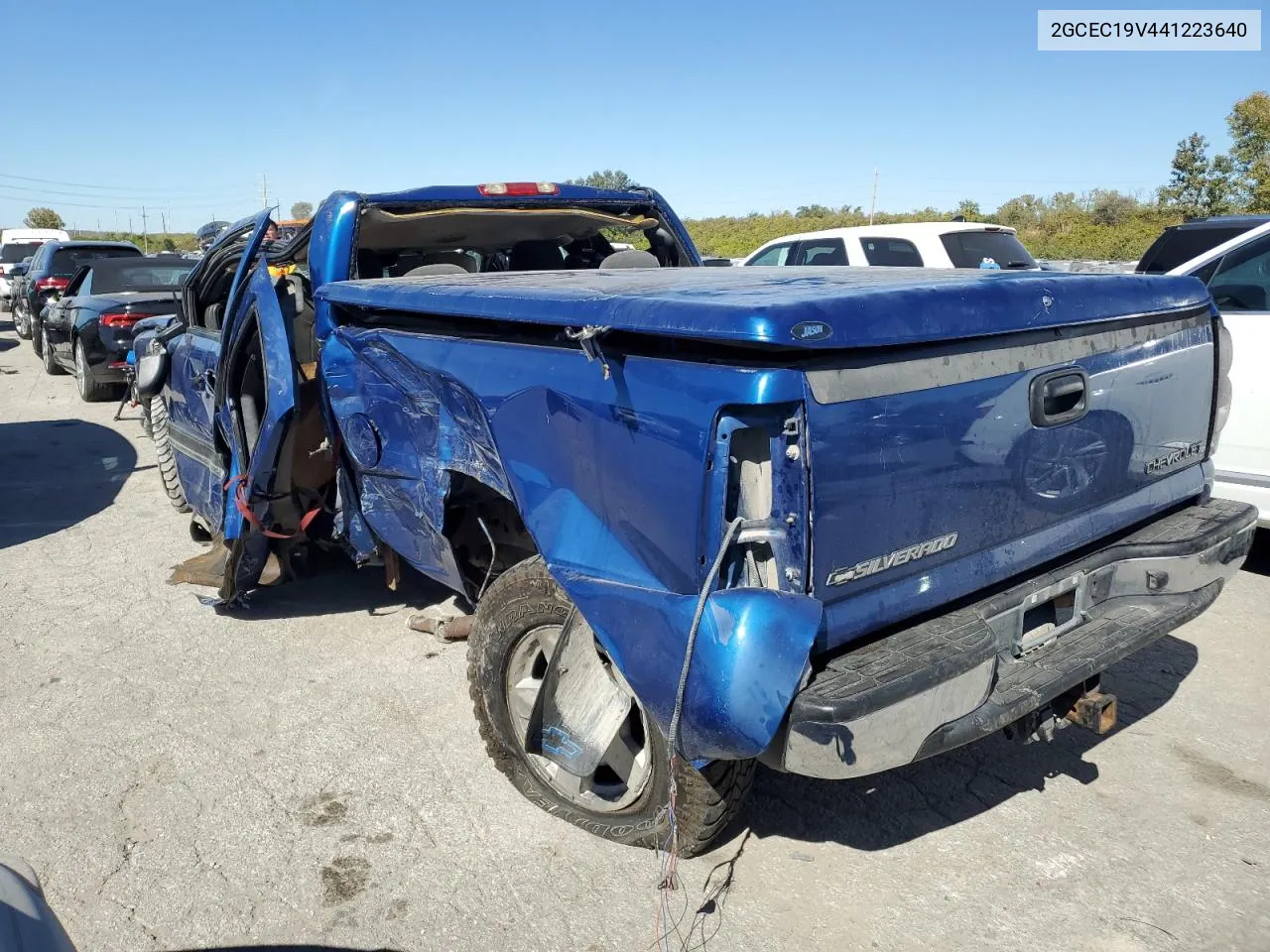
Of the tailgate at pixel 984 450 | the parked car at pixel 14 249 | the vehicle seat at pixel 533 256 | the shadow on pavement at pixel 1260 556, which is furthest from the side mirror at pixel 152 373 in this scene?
the parked car at pixel 14 249

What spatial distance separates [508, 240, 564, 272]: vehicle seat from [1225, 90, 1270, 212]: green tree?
26283 millimetres

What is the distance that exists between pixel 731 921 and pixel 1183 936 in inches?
47.1

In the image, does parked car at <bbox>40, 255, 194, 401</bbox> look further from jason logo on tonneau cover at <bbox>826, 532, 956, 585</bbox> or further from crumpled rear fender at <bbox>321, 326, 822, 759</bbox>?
jason logo on tonneau cover at <bbox>826, 532, 956, 585</bbox>

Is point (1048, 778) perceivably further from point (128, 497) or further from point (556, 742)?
point (128, 497)

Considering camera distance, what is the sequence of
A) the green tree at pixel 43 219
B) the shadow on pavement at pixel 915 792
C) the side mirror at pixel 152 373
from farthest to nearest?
1. the green tree at pixel 43 219
2. the side mirror at pixel 152 373
3. the shadow on pavement at pixel 915 792

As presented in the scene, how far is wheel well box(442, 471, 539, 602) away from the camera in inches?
138

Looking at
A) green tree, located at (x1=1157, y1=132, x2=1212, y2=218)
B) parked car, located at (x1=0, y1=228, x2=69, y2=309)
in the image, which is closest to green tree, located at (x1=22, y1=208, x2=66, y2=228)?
parked car, located at (x1=0, y1=228, x2=69, y2=309)

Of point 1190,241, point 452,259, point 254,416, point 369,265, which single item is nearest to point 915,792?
point 254,416

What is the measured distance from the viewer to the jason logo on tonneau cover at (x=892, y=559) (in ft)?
7.61

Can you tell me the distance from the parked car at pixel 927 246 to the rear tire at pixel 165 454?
540cm

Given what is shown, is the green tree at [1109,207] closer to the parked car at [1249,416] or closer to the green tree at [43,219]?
the parked car at [1249,416]

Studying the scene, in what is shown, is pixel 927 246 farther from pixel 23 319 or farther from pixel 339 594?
pixel 23 319

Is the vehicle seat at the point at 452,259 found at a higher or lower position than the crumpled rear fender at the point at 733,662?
higher

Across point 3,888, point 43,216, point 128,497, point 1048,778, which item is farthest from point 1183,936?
point 43,216
